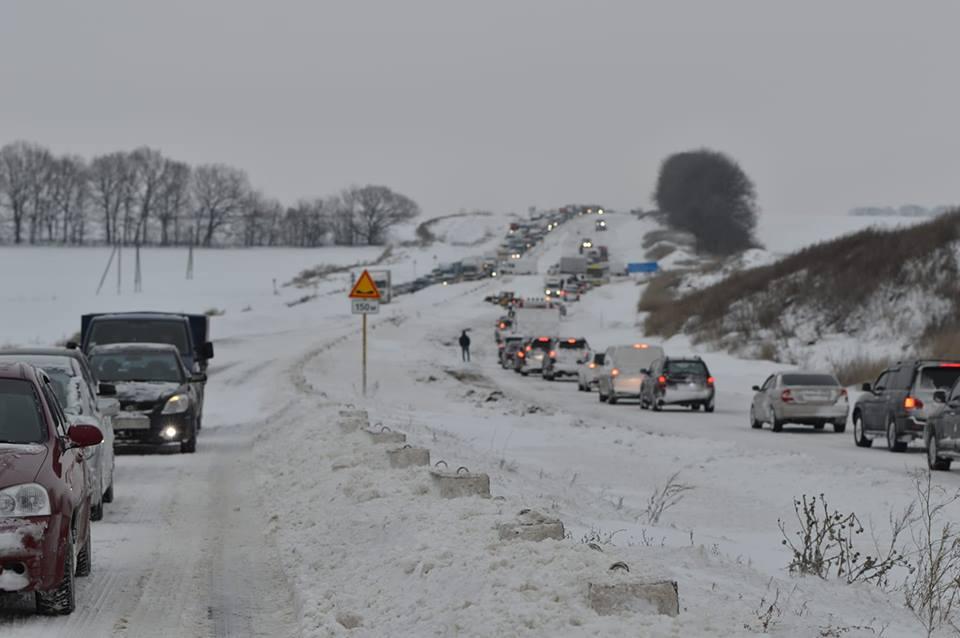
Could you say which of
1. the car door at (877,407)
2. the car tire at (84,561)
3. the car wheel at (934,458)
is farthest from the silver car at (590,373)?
the car tire at (84,561)

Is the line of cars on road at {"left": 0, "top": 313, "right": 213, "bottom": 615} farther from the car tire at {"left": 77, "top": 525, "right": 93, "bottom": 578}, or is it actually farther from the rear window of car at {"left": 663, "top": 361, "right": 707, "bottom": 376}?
the rear window of car at {"left": 663, "top": 361, "right": 707, "bottom": 376}

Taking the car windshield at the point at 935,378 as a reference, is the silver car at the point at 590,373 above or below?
below

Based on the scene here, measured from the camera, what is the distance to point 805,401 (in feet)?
108

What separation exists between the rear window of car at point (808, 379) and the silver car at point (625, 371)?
11111mm

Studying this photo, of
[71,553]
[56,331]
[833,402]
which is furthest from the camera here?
[56,331]

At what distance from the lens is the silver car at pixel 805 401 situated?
3291 cm

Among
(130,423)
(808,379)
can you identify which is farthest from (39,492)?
(808,379)

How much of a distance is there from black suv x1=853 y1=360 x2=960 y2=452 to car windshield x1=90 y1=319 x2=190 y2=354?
42.2 feet

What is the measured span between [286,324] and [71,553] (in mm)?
86143

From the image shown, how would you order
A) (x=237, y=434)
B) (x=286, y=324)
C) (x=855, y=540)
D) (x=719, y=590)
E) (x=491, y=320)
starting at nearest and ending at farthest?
(x=719, y=590)
(x=855, y=540)
(x=237, y=434)
(x=286, y=324)
(x=491, y=320)

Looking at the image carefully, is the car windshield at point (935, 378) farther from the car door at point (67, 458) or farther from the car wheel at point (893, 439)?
the car door at point (67, 458)

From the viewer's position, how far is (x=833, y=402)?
33156 mm

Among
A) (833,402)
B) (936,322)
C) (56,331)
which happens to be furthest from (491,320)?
(833,402)

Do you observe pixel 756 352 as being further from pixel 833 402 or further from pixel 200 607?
pixel 200 607
